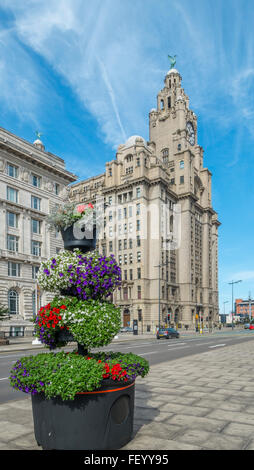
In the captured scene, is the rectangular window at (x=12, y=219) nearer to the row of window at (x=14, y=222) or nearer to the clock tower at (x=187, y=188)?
the row of window at (x=14, y=222)

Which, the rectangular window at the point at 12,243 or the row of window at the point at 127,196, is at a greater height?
the row of window at the point at 127,196

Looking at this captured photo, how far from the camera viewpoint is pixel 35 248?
145 feet

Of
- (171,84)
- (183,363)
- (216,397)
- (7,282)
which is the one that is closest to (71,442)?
(216,397)

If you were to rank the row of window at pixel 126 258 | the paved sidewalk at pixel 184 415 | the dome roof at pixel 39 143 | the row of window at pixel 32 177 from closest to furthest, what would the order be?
1. the paved sidewalk at pixel 184 415
2. the row of window at pixel 32 177
3. the dome roof at pixel 39 143
4. the row of window at pixel 126 258

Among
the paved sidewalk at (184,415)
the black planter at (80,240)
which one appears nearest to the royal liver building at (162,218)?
the paved sidewalk at (184,415)

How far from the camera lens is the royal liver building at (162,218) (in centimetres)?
7738

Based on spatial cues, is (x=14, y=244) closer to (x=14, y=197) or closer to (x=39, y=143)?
(x=14, y=197)

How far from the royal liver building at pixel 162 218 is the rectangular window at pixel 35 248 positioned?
2732cm

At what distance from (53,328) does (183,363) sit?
10.8 metres


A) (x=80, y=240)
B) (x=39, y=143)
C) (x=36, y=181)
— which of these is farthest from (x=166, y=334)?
(x=39, y=143)

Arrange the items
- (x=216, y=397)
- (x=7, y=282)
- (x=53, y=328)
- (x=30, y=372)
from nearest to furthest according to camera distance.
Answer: (x=30, y=372), (x=53, y=328), (x=216, y=397), (x=7, y=282)

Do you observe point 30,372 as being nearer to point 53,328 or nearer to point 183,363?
point 53,328

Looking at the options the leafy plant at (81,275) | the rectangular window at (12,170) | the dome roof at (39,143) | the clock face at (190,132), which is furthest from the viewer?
the clock face at (190,132)
